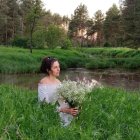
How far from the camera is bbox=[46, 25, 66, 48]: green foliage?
69.6 metres

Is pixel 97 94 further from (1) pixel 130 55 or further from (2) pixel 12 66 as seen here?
(1) pixel 130 55

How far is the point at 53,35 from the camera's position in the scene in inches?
2749

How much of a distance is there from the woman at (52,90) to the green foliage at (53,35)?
202 feet

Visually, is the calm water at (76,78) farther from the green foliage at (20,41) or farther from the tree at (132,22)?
the green foliage at (20,41)

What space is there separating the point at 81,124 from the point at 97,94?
177 inches

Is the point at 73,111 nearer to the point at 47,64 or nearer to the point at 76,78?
the point at 47,64

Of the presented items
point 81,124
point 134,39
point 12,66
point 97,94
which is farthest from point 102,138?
point 134,39

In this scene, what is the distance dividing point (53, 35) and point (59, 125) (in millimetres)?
62513

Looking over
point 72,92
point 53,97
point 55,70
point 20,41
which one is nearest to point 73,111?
point 72,92

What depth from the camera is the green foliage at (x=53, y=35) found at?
69.6 metres

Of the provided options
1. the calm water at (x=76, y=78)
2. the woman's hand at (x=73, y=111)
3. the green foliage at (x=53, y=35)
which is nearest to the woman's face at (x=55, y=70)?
the woman's hand at (x=73, y=111)

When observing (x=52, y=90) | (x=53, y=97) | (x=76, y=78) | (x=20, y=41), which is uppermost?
(x=52, y=90)

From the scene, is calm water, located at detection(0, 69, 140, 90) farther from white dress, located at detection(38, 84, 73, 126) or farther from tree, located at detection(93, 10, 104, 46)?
tree, located at detection(93, 10, 104, 46)

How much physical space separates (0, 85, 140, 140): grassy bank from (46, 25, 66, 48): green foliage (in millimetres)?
59757
